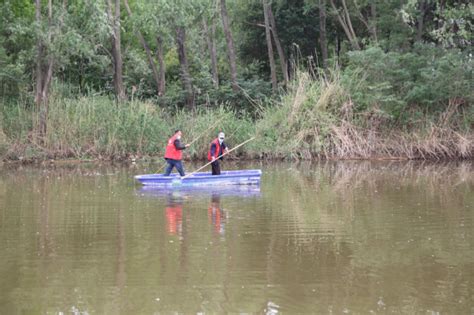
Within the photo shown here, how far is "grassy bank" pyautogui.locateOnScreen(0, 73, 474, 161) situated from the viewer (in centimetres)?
2858

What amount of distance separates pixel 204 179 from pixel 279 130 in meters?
9.93

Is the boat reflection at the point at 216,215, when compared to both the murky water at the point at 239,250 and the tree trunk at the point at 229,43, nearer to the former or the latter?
the murky water at the point at 239,250

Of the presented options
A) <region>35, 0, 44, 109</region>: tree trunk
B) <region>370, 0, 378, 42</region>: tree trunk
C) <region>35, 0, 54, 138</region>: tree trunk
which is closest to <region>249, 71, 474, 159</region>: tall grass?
<region>370, 0, 378, 42</region>: tree trunk

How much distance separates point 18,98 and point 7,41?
2.42 metres

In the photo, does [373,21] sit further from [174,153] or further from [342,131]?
[174,153]

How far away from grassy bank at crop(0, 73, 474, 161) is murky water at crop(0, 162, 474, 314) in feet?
28.5

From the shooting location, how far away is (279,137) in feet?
98.4

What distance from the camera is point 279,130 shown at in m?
30.0

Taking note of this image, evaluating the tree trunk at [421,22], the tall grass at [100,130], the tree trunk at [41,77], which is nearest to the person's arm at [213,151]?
the tall grass at [100,130]

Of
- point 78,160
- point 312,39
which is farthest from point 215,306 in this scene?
point 312,39

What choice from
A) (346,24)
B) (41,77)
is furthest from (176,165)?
(346,24)

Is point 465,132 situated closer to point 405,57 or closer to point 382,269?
point 405,57

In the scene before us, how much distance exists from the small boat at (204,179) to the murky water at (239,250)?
2.52ft

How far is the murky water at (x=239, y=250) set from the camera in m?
8.63
